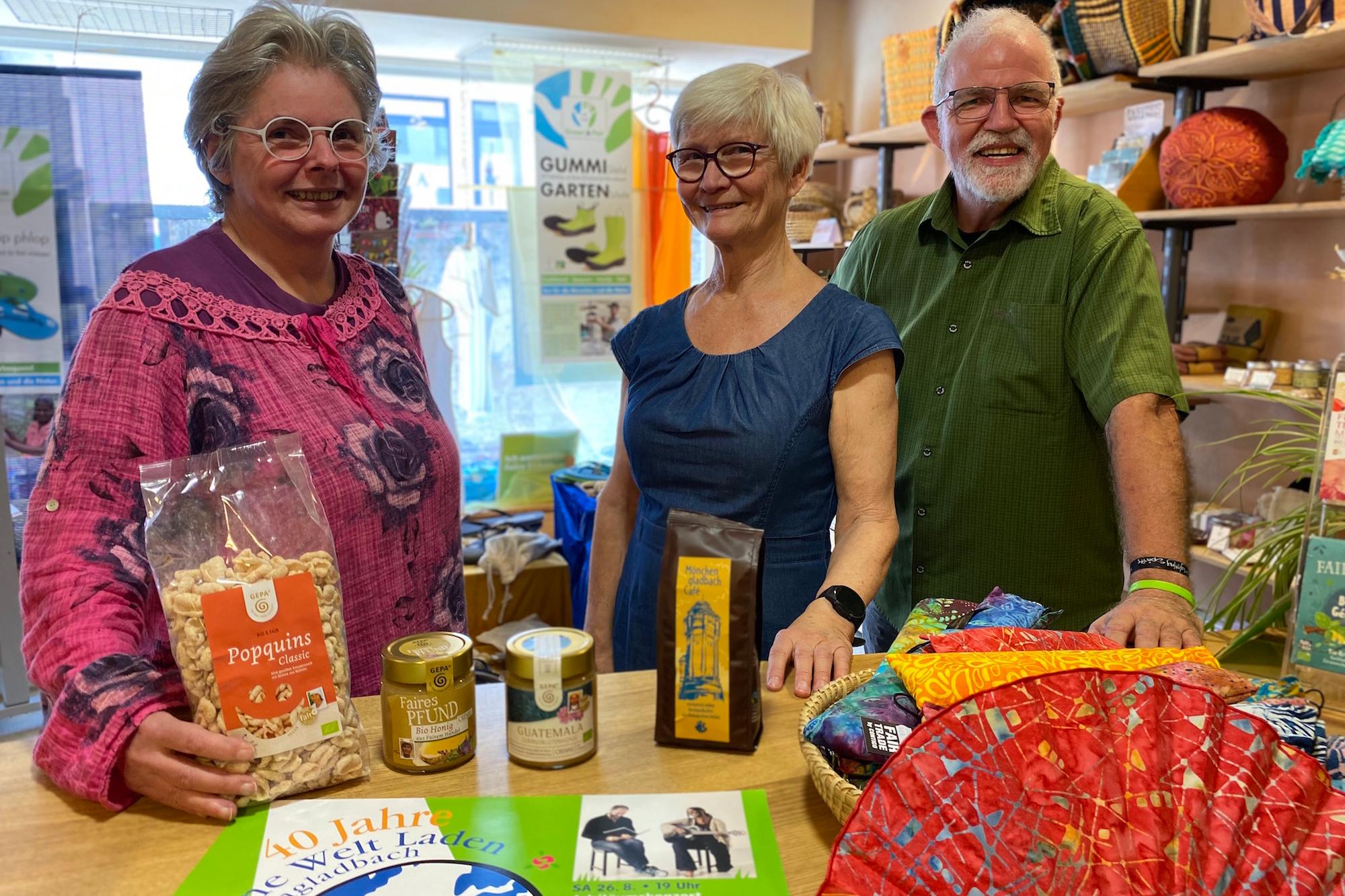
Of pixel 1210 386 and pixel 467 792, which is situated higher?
pixel 1210 386

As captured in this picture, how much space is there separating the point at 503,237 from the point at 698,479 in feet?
10.9

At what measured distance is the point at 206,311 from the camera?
1.25 metres

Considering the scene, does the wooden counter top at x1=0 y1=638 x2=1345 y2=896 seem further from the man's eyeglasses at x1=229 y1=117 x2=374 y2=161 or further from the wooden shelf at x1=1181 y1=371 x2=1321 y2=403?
the wooden shelf at x1=1181 y1=371 x2=1321 y2=403

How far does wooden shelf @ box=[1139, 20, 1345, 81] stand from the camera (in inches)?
91.6

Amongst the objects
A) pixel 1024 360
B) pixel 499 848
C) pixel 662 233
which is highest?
pixel 662 233

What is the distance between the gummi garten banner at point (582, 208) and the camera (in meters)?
4.11

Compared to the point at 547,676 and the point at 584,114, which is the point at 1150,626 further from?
the point at 584,114

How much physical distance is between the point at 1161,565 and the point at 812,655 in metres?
0.56

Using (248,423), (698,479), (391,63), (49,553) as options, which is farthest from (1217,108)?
(391,63)

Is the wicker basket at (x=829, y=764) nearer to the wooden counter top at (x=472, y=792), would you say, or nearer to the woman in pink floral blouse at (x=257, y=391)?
the wooden counter top at (x=472, y=792)

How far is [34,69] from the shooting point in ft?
Answer: 10.6

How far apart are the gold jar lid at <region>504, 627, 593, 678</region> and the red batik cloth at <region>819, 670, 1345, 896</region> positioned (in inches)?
14.0

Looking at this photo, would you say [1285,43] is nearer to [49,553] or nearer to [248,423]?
[248,423]

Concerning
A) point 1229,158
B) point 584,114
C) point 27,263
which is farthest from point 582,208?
point 1229,158
